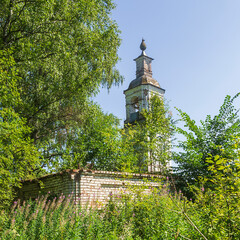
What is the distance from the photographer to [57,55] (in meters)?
10.9

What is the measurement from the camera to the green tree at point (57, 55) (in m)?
10.2

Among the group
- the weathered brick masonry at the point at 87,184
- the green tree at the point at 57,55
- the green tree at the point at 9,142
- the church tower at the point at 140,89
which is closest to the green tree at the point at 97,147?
the green tree at the point at 57,55

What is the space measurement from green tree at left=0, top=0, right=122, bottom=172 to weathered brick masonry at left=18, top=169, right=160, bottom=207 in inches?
45.9

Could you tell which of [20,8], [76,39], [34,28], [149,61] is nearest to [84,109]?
[76,39]

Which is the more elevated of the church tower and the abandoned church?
the church tower

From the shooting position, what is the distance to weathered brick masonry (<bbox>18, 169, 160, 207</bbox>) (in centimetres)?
852

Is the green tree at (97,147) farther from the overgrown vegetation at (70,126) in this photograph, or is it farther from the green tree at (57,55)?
the green tree at (57,55)

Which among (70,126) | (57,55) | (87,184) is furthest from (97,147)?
(87,184)

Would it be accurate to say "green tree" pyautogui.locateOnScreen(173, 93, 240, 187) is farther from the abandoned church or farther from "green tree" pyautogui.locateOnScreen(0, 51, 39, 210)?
"green tree" pyautogui.locateOnScreen(0, 51, 39, 210)

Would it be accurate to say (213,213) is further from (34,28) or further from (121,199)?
(34,28)

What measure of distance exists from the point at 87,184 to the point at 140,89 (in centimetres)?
1335

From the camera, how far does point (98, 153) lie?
16250mm

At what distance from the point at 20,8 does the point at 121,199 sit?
779 cm

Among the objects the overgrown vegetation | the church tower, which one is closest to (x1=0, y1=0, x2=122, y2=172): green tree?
the overgrown vegetation
